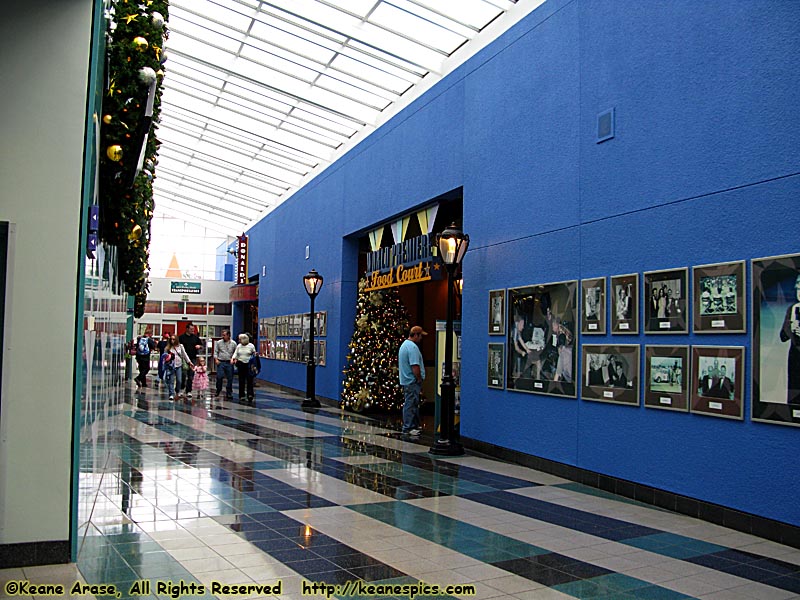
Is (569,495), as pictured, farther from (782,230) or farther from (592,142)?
(592,142)

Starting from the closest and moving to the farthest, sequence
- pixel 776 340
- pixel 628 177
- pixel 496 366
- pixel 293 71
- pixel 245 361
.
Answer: pixel 776 340 < pixel 628 177 < pixel 496 366 < pixel 293 71 < pixel 245 361

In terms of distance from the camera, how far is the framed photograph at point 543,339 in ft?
29.4

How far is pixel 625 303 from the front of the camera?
802cm

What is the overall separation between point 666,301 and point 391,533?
11.5 ft

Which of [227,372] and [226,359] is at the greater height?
[226,359]

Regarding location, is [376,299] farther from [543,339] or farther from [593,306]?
[593,306]

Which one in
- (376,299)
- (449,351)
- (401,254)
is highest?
(401,254)

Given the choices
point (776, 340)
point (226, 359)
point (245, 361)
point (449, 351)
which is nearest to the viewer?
point (776, 340)

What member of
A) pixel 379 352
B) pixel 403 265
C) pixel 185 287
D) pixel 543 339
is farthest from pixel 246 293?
pixel 543 339

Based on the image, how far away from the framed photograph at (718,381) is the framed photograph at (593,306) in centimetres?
146

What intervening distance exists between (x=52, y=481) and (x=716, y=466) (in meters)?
5.41

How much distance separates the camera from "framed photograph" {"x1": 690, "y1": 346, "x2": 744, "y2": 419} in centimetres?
654

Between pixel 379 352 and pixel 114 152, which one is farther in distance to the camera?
pixel 379 352

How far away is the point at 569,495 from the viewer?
26.2ft
